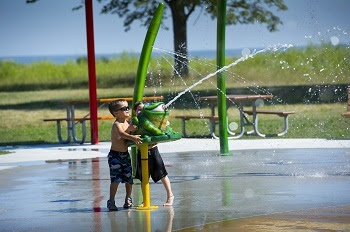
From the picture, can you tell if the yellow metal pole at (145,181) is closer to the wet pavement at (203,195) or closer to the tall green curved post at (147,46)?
the wet pavement at (203,195)

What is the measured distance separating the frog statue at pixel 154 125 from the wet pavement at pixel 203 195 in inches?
29.3

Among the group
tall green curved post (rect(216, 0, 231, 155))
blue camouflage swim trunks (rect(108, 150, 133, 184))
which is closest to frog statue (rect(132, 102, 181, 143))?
blue camouflage swim trunks (rect(108, 150, 133, 184))

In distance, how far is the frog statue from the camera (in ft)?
37.0

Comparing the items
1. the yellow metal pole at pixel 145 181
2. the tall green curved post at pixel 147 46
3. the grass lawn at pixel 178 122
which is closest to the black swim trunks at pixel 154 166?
the yellow metal pole at pixel 145 181

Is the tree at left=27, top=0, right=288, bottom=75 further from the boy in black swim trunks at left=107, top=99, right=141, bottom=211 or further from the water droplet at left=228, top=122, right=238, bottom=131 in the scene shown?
the boy in black swim trunks at left=107, top=99, right=141, bottom=211

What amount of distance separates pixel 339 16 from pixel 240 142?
987 inches

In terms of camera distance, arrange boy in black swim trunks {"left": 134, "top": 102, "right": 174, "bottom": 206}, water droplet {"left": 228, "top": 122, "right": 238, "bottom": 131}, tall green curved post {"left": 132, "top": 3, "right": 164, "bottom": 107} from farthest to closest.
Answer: water droplet {"left": 228, "top": 122, "right": 238, "bottom": 131} < tall green curved post {"left": 132, "top": 3, "right": 164, "bottom": 107} < boy in black swim trunks {"left": 134, "top": 102, "right": 174, "bottom": 206}

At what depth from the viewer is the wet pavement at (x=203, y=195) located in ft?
34.7

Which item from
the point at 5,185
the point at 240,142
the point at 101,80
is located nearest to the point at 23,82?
the point at 101,80

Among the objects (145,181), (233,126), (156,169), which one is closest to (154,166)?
(156,169)

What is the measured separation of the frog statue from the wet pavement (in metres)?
0.75

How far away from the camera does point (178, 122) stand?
26.2m

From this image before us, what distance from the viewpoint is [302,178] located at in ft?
44.9

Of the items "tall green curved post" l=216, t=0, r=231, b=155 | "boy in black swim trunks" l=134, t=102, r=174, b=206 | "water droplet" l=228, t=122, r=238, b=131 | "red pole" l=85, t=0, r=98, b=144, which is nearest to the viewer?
"boy in black swim trunks" l=134, t=102, r=174, b=206
